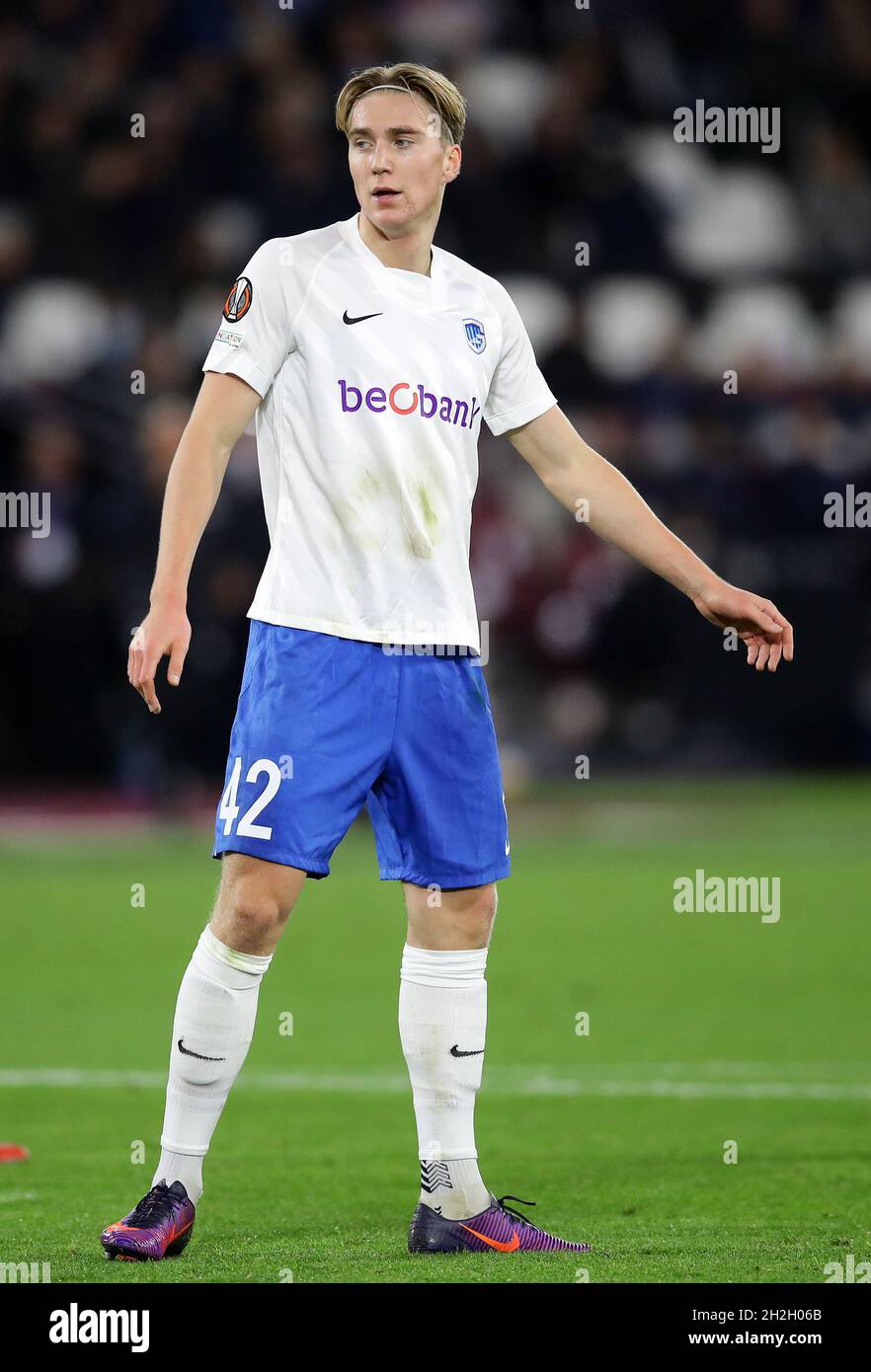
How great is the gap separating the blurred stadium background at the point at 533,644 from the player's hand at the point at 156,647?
118cm

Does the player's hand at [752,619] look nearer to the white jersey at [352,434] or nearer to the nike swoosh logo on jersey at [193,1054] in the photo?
the white jersey at [352,434]

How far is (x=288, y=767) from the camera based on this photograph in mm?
4367

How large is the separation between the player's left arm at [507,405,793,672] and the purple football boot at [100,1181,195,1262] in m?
1.72

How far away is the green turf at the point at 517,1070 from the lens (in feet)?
15.1

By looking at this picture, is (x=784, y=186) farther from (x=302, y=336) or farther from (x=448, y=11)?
(x=302, y=336)

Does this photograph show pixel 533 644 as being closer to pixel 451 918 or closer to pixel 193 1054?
pixel 451 918

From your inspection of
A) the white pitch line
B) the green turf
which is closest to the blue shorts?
the green turf

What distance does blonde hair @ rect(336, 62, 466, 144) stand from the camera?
14.8ft

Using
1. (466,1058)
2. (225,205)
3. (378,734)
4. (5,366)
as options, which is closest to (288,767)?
(378,734)

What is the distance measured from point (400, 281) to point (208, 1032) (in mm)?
1693

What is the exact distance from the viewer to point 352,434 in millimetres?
4457

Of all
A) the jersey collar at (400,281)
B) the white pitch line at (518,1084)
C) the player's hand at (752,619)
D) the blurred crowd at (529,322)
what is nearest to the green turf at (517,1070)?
the white pitch line at (518,1084)

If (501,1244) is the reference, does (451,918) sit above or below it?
above

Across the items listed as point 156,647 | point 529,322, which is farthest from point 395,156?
point 529,322
